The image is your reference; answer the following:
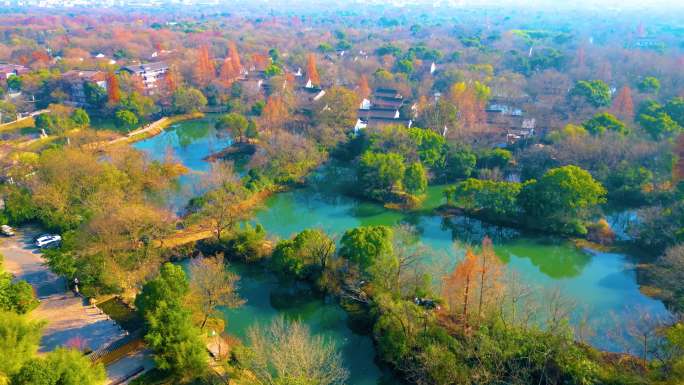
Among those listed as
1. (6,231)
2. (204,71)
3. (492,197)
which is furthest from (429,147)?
(204,71)

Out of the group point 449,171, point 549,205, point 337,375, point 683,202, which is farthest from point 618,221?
point 337,375

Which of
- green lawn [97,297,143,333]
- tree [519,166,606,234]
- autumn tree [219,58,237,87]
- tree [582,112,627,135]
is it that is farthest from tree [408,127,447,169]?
autumn tree [219,58,237,87]

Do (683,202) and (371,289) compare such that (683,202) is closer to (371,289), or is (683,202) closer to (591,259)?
(591,259)

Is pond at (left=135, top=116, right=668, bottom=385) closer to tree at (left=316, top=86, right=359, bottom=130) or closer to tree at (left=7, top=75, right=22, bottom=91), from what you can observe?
tree at (left=316, top=86, right=359, bottom=130)

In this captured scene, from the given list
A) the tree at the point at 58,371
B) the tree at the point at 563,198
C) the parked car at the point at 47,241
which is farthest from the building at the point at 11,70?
the tree at the point at 563,198

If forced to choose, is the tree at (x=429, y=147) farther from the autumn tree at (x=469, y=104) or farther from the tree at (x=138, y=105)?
the tree at (x=138, y=105)

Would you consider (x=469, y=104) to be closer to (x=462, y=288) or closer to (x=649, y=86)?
(x=649, y=86)
